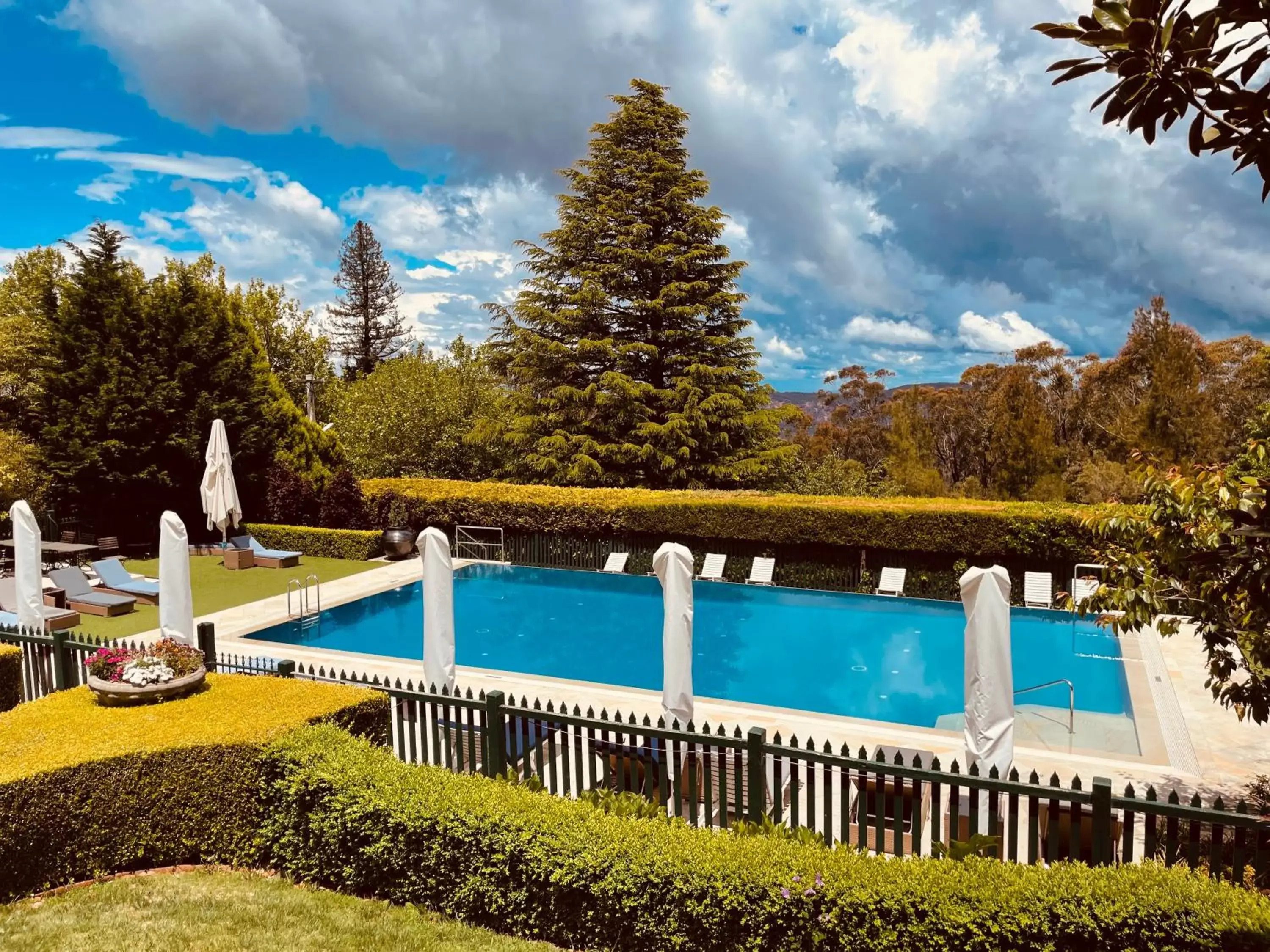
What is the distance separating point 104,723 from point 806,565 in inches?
635

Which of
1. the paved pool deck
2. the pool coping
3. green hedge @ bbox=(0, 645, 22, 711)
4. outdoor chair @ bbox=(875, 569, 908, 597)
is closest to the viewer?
the paved pool deck

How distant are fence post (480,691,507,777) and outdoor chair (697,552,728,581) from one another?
13.3m

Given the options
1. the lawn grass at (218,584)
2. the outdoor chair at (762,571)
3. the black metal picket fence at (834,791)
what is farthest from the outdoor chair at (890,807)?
the lawn grass at (218,584)

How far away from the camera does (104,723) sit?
301 inches

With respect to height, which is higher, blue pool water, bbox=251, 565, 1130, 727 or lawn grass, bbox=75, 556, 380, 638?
lawn grass, bbox=75, 556, 380, 638

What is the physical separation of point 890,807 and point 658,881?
2972 mm

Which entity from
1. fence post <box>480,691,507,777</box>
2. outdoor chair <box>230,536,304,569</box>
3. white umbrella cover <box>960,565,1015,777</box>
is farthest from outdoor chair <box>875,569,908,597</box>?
outdoor chair <box>230,536,304,569</box>

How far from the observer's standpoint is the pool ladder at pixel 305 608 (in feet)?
55.8

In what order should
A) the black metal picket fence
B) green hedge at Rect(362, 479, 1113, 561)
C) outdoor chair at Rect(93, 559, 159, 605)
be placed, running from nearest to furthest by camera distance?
the black metal picket fence → outdoor chair at Rect(93, 559, 159, 605) → green hedge at Rect(362, 479, 1113, 561)

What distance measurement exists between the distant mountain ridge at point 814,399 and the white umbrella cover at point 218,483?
19.5 metres

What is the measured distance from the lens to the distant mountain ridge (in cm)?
4519

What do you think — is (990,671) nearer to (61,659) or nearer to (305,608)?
(61,659)

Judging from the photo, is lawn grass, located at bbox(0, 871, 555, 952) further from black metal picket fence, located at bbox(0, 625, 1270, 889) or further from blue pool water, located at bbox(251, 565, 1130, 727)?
blue pool water, located at bbox(251, 565, 1130, 727)

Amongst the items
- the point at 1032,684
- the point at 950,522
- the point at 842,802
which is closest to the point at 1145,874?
the point at 842,802
